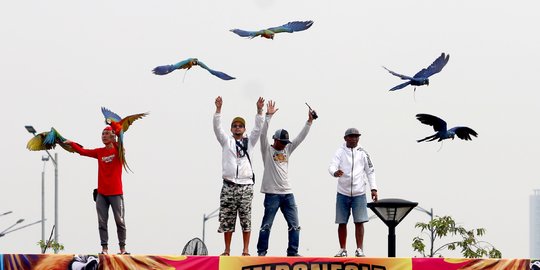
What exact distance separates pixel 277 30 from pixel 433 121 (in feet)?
8.29

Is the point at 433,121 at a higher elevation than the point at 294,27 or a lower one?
lower

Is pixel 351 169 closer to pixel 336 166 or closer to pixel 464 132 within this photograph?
pixel 336 166

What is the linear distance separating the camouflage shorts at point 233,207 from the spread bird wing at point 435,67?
2.94m

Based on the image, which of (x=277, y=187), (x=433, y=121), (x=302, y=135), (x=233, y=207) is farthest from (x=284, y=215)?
(x=433, y=121)

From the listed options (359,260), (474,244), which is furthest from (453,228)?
(359,260)

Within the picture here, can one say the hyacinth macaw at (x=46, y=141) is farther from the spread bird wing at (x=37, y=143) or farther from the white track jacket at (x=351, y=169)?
the white track jacket at (x=351, y=169)

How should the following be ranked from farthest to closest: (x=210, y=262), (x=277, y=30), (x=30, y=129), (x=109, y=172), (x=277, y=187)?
(x=30, y=129) → (x=277, y=30) → (x=277, y=187) → (x=109, y=172) → (x=210, y=262)

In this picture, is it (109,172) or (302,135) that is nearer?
(109,172)

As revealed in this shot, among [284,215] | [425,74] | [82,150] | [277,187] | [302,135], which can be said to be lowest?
[284,215]

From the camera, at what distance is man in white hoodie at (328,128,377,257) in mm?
17188

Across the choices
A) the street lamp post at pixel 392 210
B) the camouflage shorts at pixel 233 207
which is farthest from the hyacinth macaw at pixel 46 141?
the street lamp post at pixel 392 210

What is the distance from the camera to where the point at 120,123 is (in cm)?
1688

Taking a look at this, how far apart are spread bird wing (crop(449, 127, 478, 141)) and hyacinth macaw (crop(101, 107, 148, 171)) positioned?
4.15 meters

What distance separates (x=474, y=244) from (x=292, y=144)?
9371 mm
